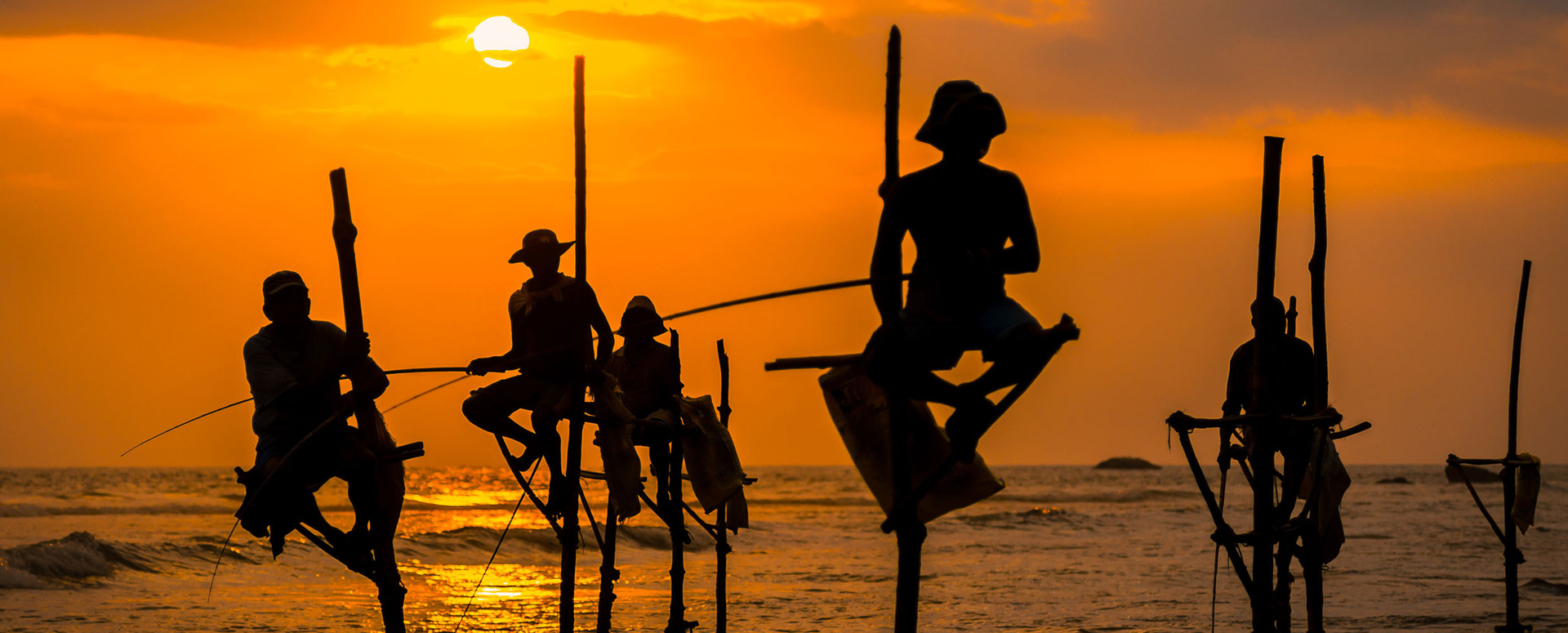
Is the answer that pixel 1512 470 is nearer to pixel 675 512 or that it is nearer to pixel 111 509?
pixel 675 512

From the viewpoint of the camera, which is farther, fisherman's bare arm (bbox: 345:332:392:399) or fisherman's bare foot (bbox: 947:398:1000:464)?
fisherman's bare arm (bbox: 345:332:392:399)

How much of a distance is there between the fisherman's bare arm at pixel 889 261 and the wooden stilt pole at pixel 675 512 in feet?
28.2

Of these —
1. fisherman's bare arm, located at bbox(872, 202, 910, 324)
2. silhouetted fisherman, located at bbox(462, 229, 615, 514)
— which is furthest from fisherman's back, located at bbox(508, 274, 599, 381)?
fisherman's bare arm, located at bbox(872, 202, 910, 324)

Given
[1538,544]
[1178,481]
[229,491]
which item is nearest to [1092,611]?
[1538,544]

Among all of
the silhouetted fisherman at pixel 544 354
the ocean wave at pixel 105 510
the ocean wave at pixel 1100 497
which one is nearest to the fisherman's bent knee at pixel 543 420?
the silhouetted fisherman at pixel 544 354

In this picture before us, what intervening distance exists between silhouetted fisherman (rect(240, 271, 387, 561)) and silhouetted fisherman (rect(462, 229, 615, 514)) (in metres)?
1.96

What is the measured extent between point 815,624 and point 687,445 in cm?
755

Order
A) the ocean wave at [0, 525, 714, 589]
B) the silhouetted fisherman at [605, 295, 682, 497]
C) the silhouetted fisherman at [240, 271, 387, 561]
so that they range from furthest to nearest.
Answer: the ocean wave at [0, 525, 714, 589] → the silhouetted fisherman at [605, 295, 682, 497] → the silhouetted fisherman at [240, 271, 387, 561]

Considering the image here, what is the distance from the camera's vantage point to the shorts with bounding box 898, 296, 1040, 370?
19.5ft

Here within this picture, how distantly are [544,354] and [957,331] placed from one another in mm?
5536

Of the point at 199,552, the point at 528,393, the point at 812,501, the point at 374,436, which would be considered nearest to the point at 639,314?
the point at 528,393

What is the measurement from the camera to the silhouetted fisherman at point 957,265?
5957mm

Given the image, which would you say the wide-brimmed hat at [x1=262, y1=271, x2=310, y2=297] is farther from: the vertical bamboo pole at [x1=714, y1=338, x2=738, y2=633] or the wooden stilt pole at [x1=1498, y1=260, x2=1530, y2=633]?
the wooden stilt pole at [x1=1498, y1=260, x2=1530, y2=633]

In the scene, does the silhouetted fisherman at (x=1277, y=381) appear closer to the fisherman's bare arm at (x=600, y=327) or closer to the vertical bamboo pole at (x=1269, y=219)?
the vertical bamboo pole at (x=1269, y=219)
